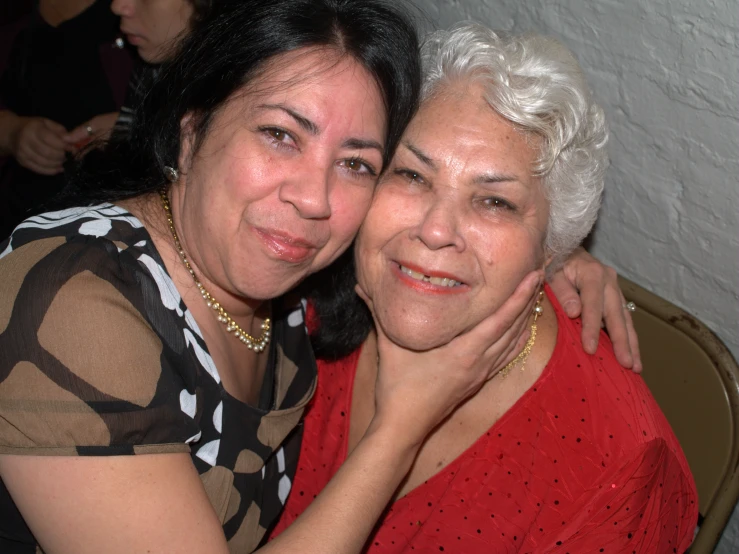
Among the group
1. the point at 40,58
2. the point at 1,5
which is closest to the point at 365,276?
the point at 40,58

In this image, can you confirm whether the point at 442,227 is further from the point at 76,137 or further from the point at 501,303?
the point at 76,137

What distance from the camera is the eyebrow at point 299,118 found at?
151 cm

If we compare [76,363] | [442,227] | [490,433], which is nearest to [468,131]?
[442,227]

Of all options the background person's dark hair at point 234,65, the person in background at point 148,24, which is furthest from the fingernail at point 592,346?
the person in background at point 148,24

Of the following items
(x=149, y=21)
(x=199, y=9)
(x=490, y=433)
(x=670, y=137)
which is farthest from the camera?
(x=149, y=21)

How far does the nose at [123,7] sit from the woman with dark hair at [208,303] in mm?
1219

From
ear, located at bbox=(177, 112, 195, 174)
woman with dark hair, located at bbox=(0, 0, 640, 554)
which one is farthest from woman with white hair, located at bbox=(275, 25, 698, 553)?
ear, located at bbox=(177, 112, 195, 174)

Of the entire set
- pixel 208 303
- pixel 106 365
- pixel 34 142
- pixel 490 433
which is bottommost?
pixel 34 142

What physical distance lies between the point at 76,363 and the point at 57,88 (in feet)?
7.14

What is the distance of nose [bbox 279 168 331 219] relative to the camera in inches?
60.7

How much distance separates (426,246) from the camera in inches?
70.4

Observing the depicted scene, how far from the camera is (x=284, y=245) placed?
1613 mm

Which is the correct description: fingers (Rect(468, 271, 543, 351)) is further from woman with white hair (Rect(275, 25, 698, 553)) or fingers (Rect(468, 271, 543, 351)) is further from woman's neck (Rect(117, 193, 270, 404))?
woman's neck (Rect(117, 193, 270, 404))

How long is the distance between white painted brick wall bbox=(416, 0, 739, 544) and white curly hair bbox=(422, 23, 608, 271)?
1.64 feet
